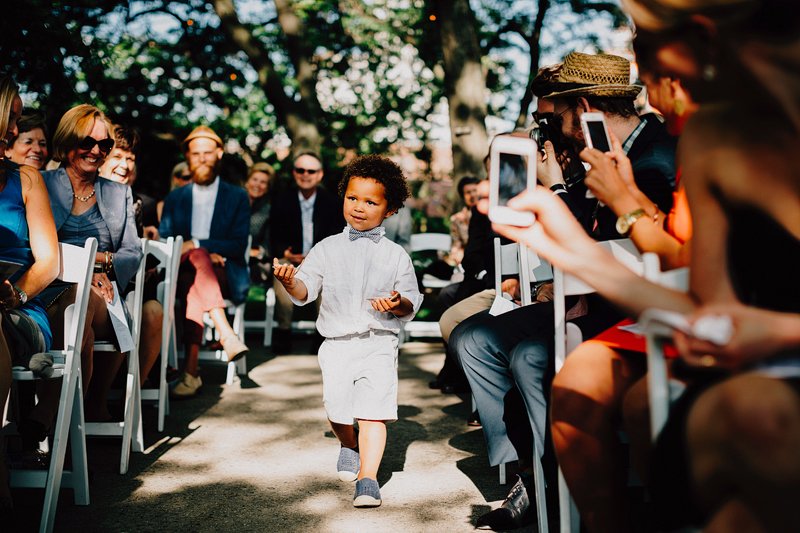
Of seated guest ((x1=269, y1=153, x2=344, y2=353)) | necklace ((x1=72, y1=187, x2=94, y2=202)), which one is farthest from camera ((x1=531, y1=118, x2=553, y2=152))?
seated guest ((x1=269, y1=153, x2=344, y2=353))

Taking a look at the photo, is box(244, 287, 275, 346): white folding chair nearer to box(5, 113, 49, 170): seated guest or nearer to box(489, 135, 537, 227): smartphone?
box(5, 113, 49, 170): seated guest

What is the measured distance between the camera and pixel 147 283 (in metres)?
5.79

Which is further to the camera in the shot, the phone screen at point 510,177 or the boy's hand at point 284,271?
the boy's hand at point 284,271

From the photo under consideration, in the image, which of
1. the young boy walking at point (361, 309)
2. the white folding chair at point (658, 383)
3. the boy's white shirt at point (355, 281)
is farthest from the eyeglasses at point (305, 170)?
the white folding chair at point (658, 383)

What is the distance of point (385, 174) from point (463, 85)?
25.9 ft

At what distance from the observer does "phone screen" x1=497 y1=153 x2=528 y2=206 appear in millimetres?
2438

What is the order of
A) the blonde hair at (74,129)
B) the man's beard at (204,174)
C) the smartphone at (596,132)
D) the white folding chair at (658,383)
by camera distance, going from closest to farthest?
the white folding chair at (658,383) → the smartphone at (596,132) → the blonde hair at (74,129) → the man's beard at (204,174)

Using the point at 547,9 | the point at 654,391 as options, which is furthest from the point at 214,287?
the point at 547,9

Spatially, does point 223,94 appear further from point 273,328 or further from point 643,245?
point 643,245

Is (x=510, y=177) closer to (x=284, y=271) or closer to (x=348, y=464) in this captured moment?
(x=284, y=271)

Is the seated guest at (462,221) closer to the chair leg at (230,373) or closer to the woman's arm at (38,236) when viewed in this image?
the chair leg at (230,373)

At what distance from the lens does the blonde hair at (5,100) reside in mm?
3812

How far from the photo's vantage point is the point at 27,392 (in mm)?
4305

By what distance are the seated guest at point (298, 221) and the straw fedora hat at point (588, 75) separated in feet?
15.8
